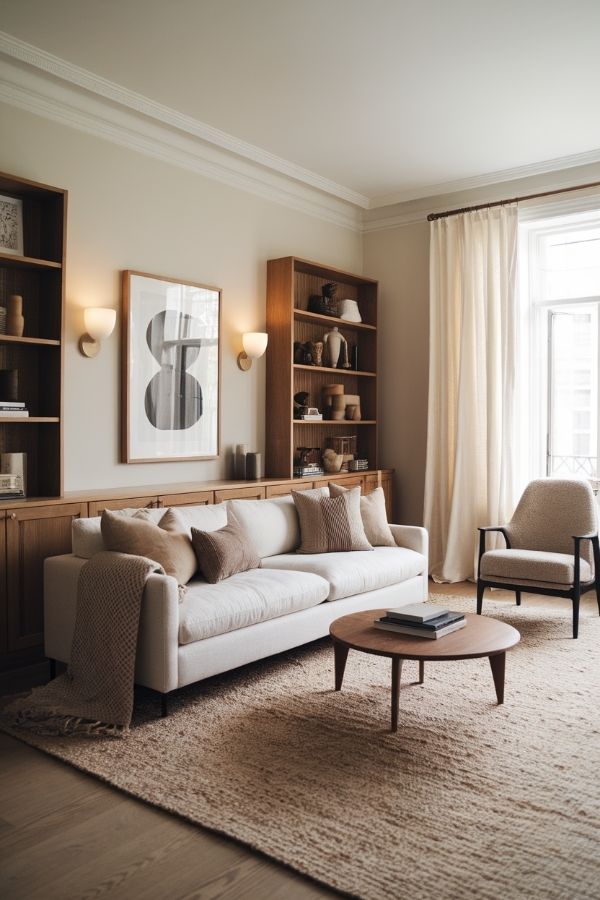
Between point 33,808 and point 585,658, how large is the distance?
2784 mm

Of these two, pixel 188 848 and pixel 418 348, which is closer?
pixel 188 848

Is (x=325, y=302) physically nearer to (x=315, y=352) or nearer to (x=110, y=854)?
(x=315, y=352)

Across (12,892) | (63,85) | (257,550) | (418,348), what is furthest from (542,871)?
(418,348)

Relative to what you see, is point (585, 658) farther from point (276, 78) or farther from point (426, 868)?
point (276, 78)

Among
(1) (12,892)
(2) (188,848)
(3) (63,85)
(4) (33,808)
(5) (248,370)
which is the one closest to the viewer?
(1) (12,892)

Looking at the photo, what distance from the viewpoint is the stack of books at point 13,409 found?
374 cm

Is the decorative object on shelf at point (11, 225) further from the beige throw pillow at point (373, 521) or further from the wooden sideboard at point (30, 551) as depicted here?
the beige throw pillow at point (373, 521)

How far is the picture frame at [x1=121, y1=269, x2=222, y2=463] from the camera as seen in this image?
15.0ft

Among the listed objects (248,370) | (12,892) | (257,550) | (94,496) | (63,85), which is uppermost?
(63,85)

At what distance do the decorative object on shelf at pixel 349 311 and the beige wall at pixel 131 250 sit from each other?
614 millimetres

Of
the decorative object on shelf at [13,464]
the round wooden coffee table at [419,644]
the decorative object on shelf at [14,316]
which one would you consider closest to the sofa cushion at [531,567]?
the round wooden coffee table at [419,644]

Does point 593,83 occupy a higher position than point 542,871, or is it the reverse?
point 593,83

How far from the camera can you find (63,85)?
162 inches

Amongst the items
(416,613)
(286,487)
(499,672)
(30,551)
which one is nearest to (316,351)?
(286,487)
